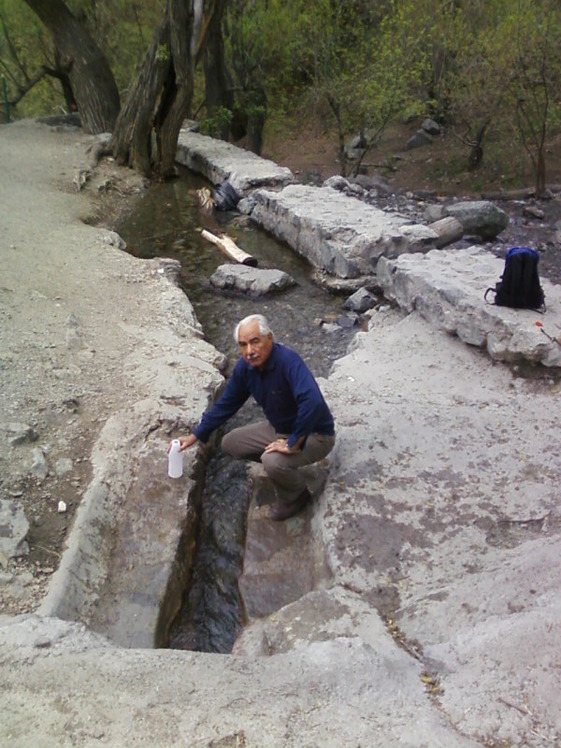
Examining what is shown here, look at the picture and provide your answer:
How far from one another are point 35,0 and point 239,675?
55.4 feet

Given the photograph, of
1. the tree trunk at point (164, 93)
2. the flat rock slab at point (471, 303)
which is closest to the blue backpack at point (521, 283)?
the flat rock slab at point (471, 303)

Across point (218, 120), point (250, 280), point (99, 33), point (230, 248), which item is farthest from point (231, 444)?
point (99, 33)

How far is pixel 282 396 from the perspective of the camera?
4449 millimetres

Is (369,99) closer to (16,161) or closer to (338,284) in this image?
(338,284)

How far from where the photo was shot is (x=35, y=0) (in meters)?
15.4

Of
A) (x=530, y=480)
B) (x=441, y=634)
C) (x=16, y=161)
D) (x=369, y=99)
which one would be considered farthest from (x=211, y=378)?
(x=16, y=161)

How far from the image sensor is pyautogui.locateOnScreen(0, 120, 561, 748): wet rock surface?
2561 millimetres

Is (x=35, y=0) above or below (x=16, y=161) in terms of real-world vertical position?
above

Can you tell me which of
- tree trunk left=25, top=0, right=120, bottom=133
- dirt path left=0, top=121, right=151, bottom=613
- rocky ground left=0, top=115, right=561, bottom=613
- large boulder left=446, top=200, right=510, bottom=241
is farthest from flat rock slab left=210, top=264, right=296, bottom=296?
tree trunk left=25, top=0, right=120, bottom=133

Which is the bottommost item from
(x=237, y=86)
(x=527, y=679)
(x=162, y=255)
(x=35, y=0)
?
(x=162, y=255)

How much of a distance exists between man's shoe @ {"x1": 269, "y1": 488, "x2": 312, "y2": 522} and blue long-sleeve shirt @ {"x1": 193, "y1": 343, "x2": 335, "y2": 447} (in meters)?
0.49

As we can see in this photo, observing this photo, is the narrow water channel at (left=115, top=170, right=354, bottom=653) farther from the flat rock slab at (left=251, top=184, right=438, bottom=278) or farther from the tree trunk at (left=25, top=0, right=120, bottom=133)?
the tree trunk at (left=25, top=0, right=120, bottom=133)

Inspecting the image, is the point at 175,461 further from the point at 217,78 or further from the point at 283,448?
the point at 217,78

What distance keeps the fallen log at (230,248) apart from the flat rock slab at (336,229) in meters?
0.84
